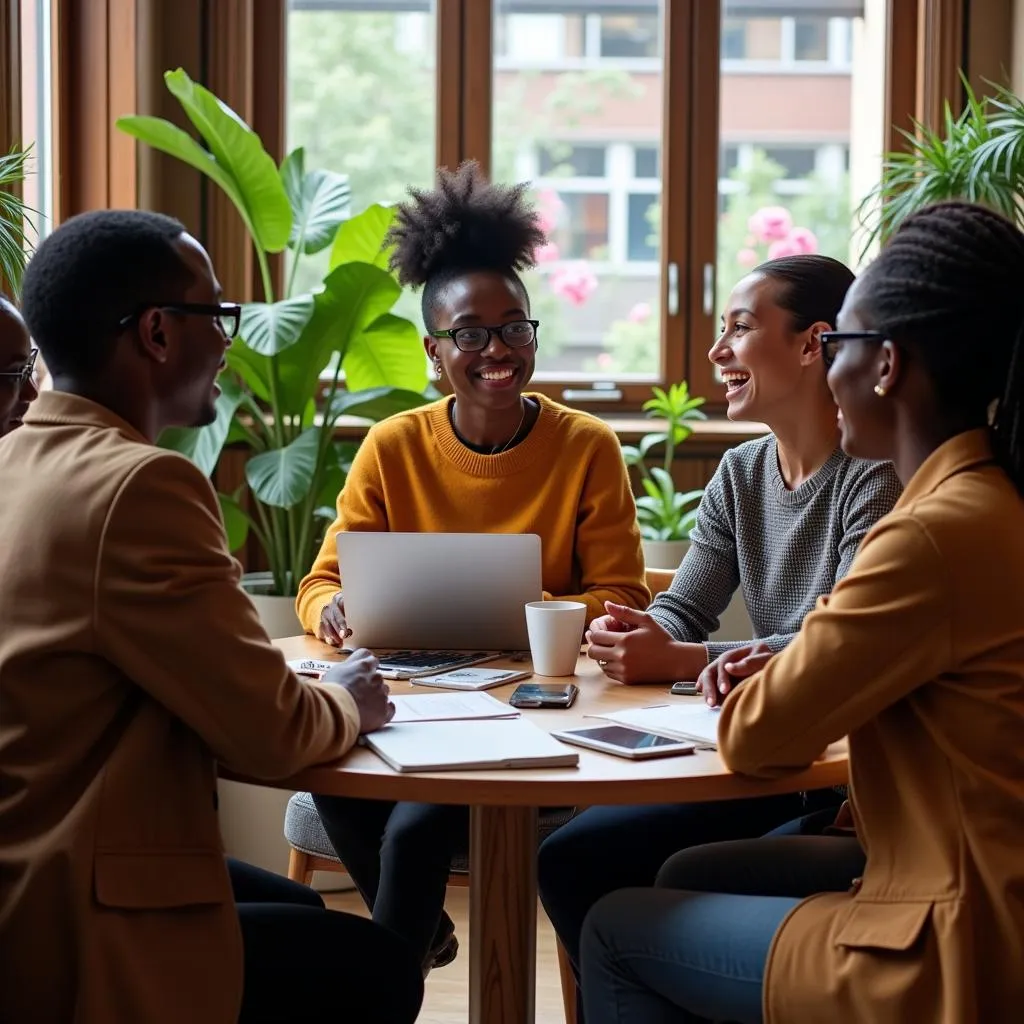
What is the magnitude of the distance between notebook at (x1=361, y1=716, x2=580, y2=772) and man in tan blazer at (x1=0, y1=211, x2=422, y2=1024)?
3.6 inches

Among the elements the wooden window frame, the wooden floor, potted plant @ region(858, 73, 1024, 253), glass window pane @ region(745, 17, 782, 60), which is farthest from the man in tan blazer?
glass window pane @ region(745, 17, 782, 60)

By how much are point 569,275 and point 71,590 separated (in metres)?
2.99

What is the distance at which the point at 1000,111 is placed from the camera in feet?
12.8

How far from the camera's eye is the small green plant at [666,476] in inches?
138

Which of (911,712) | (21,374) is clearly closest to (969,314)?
(911,712)

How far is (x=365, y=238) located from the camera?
336cm

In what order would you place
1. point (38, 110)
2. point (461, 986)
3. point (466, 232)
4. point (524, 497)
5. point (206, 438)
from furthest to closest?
point (38, 110) → point (206, 438) → point (461, 986) → point (466, 232) → point (524, 497)

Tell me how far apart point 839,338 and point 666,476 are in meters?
2.03

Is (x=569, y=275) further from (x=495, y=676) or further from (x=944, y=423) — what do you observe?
(x=944, y=423)

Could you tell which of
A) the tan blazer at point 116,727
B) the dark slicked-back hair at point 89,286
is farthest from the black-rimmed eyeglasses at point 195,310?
the tan blazer at point 116,727

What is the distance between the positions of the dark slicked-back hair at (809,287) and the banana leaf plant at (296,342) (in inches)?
48.2

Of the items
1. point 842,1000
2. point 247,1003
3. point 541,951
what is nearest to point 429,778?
point 247,1003

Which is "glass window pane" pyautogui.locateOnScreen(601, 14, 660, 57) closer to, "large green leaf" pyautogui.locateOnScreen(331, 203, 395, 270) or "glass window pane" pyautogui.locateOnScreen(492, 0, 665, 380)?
"glass window pane" pyautogui.locateOnScreen(492, 0, 665, 380)

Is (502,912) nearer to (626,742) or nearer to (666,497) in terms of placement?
(626,742)
